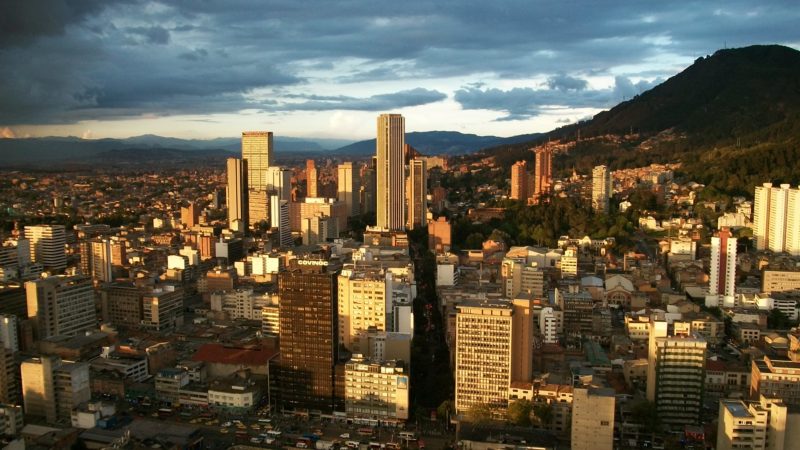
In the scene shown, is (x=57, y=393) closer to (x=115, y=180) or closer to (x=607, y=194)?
(x=115, y=180)

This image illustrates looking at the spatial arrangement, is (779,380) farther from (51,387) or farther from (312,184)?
(312,184)

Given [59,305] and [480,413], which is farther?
[59,305]

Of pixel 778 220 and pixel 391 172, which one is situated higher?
pixel 391 172

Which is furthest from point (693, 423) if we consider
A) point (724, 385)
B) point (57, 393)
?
point (57, 393)

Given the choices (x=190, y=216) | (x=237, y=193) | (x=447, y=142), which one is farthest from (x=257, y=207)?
(x=447, y=142)

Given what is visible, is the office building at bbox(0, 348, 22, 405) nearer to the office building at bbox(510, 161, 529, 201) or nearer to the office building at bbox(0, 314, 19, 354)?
the office building at bbox(0, 314, 19, 354)
